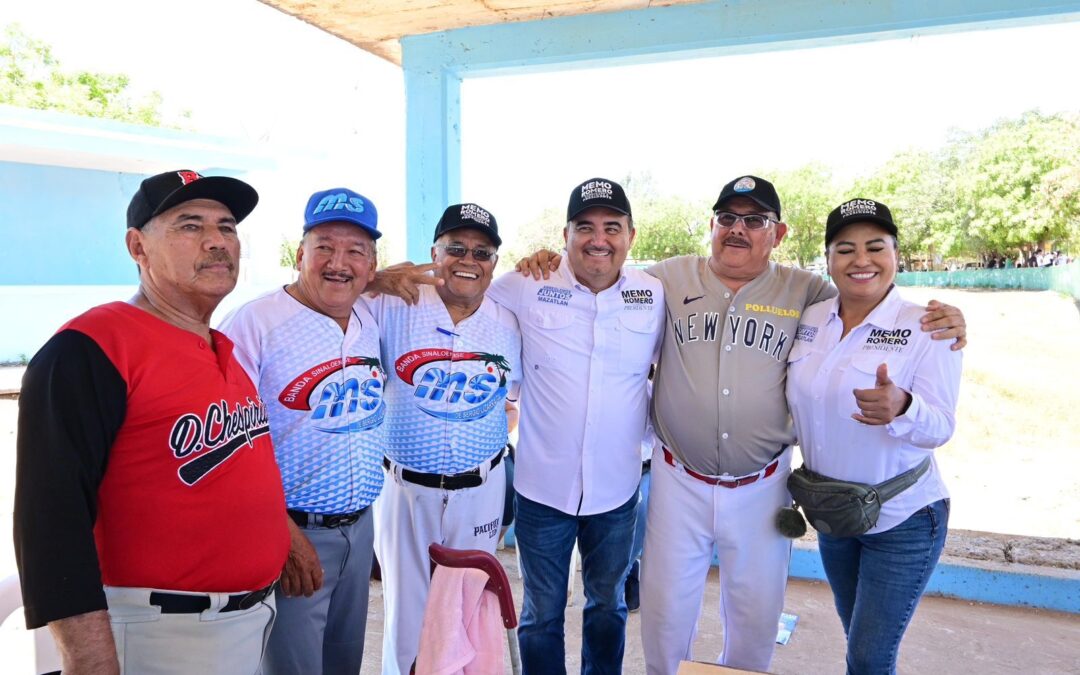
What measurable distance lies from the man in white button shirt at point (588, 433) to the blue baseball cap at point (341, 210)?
0.84 metres

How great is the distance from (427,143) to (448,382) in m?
2.49

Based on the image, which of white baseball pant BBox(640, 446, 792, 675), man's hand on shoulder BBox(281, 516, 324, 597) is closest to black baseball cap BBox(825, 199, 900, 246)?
white baseball pant BBox(640, 446, 792, 675)

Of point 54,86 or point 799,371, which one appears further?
point 54,86

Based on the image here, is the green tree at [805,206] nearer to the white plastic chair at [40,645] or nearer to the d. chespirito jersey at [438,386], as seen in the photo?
the d. chespirito jersey at [438,386]

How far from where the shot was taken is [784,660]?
12.1 ft

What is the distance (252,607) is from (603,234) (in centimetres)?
189

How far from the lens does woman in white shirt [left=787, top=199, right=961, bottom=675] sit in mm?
2398

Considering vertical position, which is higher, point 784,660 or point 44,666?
point 44,666

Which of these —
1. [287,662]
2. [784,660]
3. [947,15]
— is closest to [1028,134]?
[947,15]

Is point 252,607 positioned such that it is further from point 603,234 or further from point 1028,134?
point 1028,134

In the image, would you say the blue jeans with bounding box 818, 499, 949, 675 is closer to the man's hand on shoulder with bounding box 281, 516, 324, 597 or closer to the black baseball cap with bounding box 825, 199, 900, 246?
the black baseball cap with bounding box 825, 199, 900, 246

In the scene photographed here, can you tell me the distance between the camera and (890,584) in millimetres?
2422

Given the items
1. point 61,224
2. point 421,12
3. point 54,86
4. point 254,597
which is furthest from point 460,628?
point 54,86

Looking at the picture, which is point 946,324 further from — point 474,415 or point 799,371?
point 474,415
